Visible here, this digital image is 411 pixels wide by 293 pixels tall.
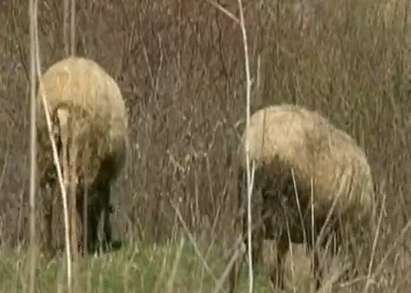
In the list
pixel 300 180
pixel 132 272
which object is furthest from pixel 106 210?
pixel 132 272

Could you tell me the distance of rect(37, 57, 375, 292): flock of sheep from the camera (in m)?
6.05

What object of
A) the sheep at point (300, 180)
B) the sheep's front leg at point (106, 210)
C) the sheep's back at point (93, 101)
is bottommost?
the sheep's front leg at point (106, 210)

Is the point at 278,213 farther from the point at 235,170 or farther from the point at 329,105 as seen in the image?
the point at 329,105

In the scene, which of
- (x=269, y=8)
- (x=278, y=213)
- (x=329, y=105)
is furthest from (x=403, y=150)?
(x=269, y=8)

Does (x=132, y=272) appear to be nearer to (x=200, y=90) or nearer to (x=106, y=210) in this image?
(x=106, y=210)

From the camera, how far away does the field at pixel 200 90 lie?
6.45 m

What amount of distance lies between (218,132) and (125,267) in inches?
93.8

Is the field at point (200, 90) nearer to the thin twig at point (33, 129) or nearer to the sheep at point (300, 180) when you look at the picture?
the sheep at point (300, 180)

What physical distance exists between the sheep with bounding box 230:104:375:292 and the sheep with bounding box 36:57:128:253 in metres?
0.92

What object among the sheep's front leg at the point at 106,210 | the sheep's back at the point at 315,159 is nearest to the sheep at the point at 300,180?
the sheep's back at the point at 315,159

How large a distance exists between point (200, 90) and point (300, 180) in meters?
1.92

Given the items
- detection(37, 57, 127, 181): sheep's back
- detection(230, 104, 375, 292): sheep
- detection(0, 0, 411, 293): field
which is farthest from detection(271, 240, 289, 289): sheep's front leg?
detection(37, 57, 127, 181): sheep's back

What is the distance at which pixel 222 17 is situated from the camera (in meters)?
8.84

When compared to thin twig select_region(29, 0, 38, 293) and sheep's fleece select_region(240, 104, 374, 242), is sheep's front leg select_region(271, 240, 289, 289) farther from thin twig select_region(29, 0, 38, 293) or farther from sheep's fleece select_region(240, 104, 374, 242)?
thin twig select_region(29, 0, 38, 293)
